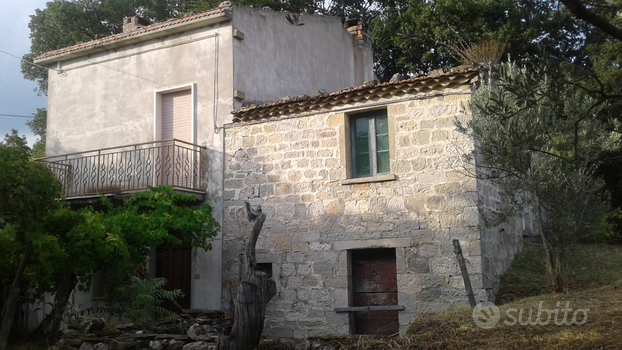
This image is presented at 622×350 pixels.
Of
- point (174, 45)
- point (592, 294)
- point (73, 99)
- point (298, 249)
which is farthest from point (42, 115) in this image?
point (592, 294)

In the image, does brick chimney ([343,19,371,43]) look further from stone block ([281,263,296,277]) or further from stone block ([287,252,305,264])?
stone block ([281,263,296,277])

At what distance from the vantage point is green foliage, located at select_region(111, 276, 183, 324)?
948 centimetres

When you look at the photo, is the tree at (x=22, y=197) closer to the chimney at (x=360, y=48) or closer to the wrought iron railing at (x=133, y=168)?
the wrought iron railing at (x=133, y=168)

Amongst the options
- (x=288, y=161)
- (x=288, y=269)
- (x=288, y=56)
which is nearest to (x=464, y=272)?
(x=288, y=269)

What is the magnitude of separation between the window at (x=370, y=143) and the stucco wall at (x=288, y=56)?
2.61m

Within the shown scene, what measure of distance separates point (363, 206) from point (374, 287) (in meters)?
1.34

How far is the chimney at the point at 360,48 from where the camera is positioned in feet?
50.3

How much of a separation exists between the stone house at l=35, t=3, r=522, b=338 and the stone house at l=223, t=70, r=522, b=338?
23 millimetres

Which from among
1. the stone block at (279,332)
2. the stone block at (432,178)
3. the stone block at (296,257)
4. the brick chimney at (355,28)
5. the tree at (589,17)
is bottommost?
the stone block at (279,332)

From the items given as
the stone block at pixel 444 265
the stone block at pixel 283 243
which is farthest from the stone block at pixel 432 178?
the stone block at pixel 283 243

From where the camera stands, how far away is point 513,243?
11211mm

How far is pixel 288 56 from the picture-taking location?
1327cm

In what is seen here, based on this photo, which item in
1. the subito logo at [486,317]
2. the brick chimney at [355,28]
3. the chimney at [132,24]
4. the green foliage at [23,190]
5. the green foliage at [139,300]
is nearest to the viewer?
the subito logo at [486,317]

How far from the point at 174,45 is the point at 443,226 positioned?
680 cm
